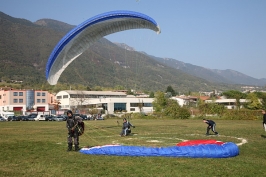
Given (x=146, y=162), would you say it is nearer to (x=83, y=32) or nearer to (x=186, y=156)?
(x=186, y=156)

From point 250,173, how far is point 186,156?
2.70 meters

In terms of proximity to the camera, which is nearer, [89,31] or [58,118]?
[89,31]

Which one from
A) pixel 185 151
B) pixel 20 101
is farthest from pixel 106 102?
pixel 185 151

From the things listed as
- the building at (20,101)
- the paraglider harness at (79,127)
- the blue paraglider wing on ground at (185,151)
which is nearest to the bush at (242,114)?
the blue paraglider wing on ground at (185,151)

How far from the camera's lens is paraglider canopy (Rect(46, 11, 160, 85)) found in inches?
609

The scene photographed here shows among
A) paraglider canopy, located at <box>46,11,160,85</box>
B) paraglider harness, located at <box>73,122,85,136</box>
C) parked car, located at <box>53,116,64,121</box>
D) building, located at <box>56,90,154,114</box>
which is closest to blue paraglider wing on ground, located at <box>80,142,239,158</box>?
paraglider harness, located at <box>73,122,85,136</box>

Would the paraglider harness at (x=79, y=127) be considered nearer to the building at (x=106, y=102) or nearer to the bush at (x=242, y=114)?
the bush at (x=242, y=114)

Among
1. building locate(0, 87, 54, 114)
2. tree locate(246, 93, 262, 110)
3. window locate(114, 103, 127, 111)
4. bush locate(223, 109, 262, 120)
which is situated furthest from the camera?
tree locate(246, 93, 262, 110)

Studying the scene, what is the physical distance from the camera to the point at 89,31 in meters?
16.0

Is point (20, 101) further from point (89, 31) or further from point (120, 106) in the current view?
point (89, 31)

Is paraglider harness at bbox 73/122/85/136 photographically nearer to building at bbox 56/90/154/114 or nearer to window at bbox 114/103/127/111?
A: building at bbox 56/90/154/114

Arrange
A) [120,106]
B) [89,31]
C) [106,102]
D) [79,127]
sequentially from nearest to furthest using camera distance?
[79,127] < [89,31] < [106,102] < [120,106]

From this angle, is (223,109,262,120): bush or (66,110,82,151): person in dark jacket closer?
(66,110,82,151): person in dark jacket

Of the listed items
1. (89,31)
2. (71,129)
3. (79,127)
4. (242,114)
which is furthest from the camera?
(242,114)
